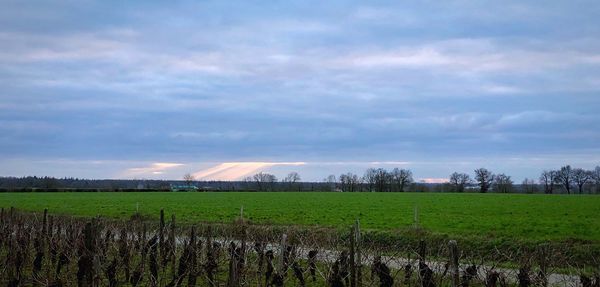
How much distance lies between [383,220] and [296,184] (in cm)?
13347

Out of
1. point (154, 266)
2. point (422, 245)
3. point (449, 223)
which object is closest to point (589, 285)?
point (422, 245)

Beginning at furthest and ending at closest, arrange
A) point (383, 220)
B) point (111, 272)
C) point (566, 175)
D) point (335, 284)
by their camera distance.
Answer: point (566, 175), point (383, 220), point (111, 272), point (335, 284)

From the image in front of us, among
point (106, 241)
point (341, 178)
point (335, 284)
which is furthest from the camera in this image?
point (341, 178)

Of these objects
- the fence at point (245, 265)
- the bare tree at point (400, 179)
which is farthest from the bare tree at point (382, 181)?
the fence at point (245, 265)

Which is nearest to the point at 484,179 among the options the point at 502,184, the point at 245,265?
the point at 502,184

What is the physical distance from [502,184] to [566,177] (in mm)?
23482

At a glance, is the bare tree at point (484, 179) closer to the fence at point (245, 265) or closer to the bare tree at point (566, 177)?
the bare tree at point (566, 177)

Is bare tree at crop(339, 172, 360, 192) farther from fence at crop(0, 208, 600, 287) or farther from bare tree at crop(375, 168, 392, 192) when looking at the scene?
fence at crop(0, 208, 600, 287)

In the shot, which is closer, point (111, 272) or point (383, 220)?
point (111, 272)

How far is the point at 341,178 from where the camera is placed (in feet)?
546

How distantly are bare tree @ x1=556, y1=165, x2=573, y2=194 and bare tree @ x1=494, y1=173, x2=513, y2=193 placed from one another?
46.9 feet

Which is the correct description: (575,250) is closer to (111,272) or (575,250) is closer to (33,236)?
(111,272)

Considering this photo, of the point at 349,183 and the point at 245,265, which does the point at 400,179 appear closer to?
the point at 349,183

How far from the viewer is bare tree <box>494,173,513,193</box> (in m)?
140
